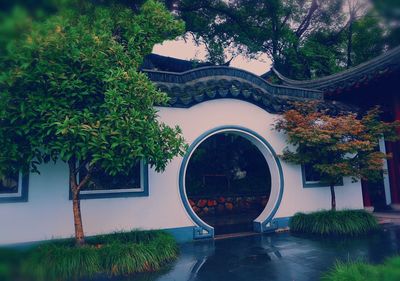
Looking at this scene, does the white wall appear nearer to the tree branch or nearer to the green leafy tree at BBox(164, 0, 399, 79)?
the green leafy tree at BBox(164, 0, 399, 79)

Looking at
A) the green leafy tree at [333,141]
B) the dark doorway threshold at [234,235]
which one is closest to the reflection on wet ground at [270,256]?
the dark doorway threshold at [234,235]

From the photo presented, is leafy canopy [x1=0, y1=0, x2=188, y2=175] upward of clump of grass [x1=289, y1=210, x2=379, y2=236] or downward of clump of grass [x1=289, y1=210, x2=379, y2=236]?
Answer: upward

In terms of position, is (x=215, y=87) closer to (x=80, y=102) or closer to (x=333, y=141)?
(x=333, y=141)

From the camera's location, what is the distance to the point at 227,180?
13.2m

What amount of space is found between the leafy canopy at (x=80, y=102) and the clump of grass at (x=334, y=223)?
5187 mm

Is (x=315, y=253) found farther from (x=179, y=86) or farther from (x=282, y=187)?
(x=179, y=86)

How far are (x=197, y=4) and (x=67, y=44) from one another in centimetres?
1200

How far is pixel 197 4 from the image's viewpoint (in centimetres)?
1534

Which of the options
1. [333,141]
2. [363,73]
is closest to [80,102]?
[333,141]

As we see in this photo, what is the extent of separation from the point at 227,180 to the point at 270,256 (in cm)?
696

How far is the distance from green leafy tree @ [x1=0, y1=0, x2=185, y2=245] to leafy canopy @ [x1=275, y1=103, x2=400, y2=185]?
461 centimetres

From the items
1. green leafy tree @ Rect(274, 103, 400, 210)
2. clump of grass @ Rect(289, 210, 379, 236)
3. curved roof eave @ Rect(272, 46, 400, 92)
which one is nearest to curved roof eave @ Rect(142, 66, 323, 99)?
green leafy tree @ Rect(274, 103, 400, 210)

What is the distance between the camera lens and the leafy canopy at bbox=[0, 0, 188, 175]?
467 cm

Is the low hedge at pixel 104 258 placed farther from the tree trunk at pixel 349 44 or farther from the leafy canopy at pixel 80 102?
the tree trunk at pixel 349 44
